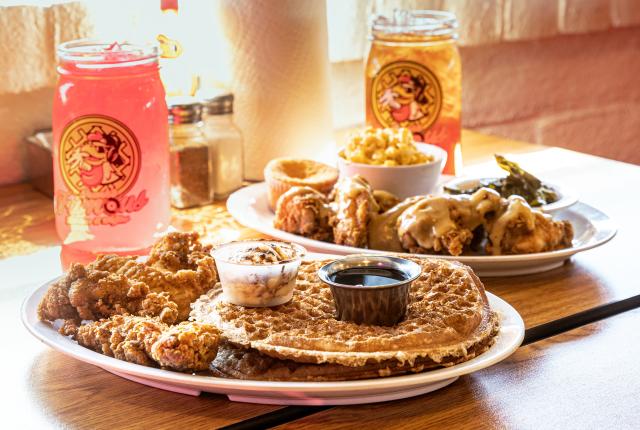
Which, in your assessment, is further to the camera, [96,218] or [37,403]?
[96,218]

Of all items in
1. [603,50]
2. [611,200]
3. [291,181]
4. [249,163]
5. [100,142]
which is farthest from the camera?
[603,50]

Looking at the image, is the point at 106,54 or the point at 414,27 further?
the point at 414,27

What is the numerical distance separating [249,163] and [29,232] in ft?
1.59

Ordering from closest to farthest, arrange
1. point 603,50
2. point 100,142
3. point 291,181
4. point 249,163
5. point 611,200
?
point 100,142 < point 291,181 < point 611,200 < point 249,163 < point 603,50

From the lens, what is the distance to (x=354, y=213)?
1.43 m

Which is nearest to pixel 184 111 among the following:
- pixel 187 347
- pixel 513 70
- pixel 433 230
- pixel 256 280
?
pixel 433 230

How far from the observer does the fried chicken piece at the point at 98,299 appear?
108 cm

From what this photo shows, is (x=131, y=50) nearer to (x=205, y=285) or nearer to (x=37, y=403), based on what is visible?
(x=205, y=285)

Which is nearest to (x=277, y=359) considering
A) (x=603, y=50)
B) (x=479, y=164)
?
(x=479, y=164)

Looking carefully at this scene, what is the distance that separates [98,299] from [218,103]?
752mm

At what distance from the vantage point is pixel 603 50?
333 centimetres

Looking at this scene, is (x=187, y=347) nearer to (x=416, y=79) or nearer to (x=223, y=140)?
(x=223, y=140)

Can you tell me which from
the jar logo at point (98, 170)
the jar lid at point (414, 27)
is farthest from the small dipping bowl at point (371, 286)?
the jar lid at point (414, 27)

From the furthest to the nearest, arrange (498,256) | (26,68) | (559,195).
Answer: (26,68), (559,195), (498,256)
